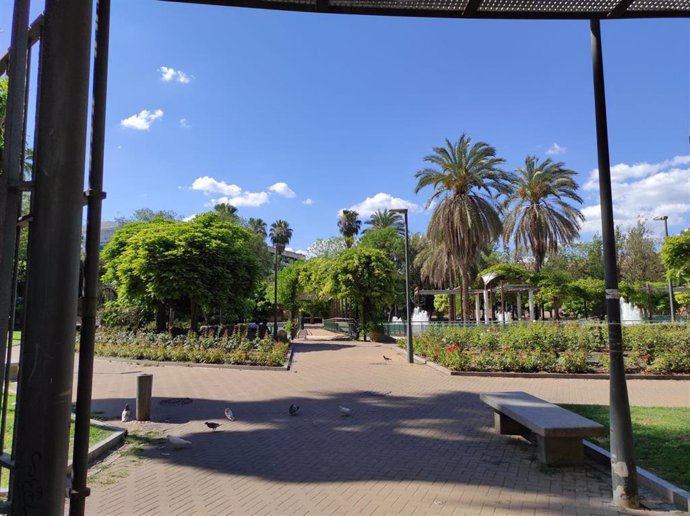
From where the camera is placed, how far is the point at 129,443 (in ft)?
24.4

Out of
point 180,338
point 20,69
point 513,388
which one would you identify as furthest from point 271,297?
point 20,69

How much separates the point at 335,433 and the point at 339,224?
215ft

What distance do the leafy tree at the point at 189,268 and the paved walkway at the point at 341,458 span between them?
9.84 meters

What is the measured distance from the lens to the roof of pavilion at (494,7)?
292 centimetres

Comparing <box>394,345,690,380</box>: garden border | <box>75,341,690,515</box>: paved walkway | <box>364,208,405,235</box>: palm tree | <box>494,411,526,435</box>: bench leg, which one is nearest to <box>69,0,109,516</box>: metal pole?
<box>75,341,690,515</box>: paved walkway

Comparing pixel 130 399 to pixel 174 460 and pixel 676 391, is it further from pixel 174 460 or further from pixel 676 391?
pixel 676 391

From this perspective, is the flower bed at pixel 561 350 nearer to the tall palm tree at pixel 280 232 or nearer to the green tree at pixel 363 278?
the green tree at pixel 363 278

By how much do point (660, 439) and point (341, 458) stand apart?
13.8ft

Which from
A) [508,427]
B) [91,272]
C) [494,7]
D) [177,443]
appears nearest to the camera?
[91,272]

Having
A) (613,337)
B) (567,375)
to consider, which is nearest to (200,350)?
(567,375)

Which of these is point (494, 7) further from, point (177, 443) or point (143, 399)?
point (143, 399)

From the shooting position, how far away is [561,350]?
16969 millimetres

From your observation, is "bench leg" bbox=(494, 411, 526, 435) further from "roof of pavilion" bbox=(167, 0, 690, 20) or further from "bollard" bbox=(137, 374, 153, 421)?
"roof of pavilion" bbox=(167, 0, 690, 20)

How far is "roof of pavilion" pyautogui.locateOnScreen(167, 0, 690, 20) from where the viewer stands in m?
2.92
